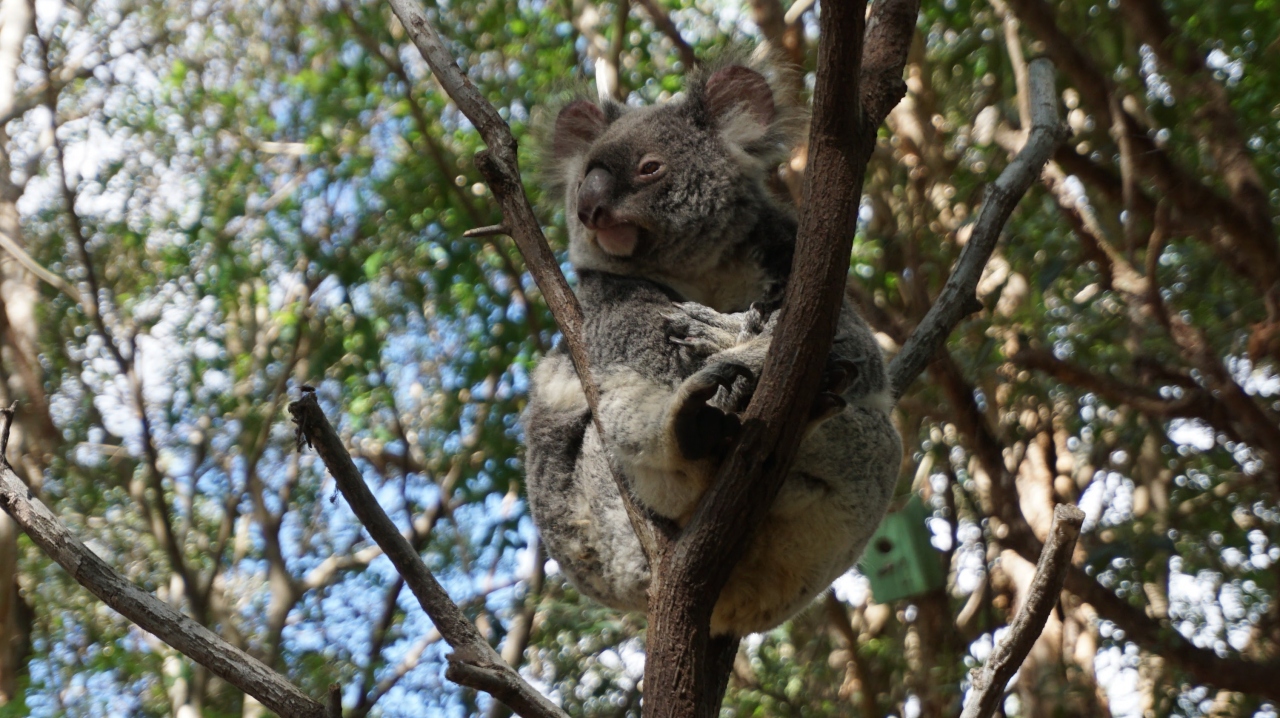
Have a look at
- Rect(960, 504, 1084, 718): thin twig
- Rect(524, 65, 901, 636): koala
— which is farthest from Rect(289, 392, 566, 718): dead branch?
Rect(960, 504, 1084, 718): thin twig

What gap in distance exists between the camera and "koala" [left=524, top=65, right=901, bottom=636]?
2.14 metres

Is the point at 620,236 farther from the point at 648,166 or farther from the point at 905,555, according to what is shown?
the point at 905,555

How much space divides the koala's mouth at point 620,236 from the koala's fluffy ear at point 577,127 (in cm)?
62

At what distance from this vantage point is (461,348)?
303 inches

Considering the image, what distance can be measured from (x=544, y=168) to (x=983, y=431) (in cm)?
252

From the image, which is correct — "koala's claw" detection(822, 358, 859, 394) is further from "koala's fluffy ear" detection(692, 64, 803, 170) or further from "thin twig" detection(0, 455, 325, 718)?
"thin twig" detection(0, 455, 325, 718)

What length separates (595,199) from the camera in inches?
101

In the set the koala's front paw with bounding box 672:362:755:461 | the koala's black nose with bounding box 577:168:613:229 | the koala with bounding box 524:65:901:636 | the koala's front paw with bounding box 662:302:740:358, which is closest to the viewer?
the koala's front paw with bounding box 672:362:755:461

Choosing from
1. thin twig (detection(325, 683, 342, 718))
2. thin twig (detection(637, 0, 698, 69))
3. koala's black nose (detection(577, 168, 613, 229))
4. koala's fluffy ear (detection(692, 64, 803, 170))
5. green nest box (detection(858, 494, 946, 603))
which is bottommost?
thin twig (detection(325, 683, 342, 718))

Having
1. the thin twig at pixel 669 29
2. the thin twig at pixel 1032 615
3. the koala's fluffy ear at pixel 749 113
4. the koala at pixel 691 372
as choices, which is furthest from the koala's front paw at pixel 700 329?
the thin twig at pixel 669 29

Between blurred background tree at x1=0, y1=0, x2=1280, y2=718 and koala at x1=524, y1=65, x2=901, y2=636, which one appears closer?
koala at x1=524, y1=65, x2=901, y2=636

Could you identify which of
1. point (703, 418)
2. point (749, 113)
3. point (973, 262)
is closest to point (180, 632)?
point (703, 418)

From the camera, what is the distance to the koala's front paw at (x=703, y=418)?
1.96 metres

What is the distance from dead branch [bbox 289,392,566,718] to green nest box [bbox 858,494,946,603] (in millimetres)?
1964
